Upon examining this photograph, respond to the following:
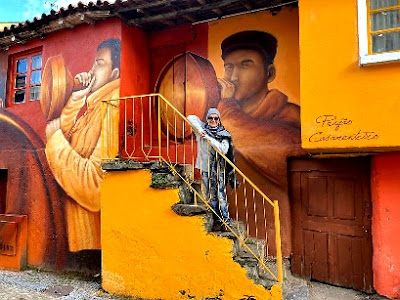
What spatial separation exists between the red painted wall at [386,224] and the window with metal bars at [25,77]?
7616 millimetres

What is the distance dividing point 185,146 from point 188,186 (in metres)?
1.95

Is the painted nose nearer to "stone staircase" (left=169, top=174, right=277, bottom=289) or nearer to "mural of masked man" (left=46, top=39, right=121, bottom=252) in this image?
"mural of masked man" (left=46, top=39, right=121, bottom=252)

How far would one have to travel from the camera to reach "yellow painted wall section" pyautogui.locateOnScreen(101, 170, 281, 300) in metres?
5.21

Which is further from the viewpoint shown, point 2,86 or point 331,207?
point 2,86

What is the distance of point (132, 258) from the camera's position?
6008 mm

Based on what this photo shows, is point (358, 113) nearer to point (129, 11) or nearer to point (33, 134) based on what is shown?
point (129, 11)

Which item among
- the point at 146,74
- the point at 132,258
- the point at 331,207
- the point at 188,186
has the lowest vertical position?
the point at 132,258

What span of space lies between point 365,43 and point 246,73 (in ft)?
8.12

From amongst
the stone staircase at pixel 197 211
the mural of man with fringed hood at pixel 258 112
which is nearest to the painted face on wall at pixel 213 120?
the stone staircase at pixel 197 211

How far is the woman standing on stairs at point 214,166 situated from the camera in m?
5.54

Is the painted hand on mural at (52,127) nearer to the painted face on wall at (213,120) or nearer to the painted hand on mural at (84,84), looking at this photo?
the painted hand on mural at (84,84)

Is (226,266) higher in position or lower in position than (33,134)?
lower

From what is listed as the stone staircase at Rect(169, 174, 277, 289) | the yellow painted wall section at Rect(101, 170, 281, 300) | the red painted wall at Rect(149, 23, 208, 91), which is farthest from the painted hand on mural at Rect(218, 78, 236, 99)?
the yellow painted wall section at Rect(101, 170, 281, 300)

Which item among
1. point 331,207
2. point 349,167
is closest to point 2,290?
point 331,207
